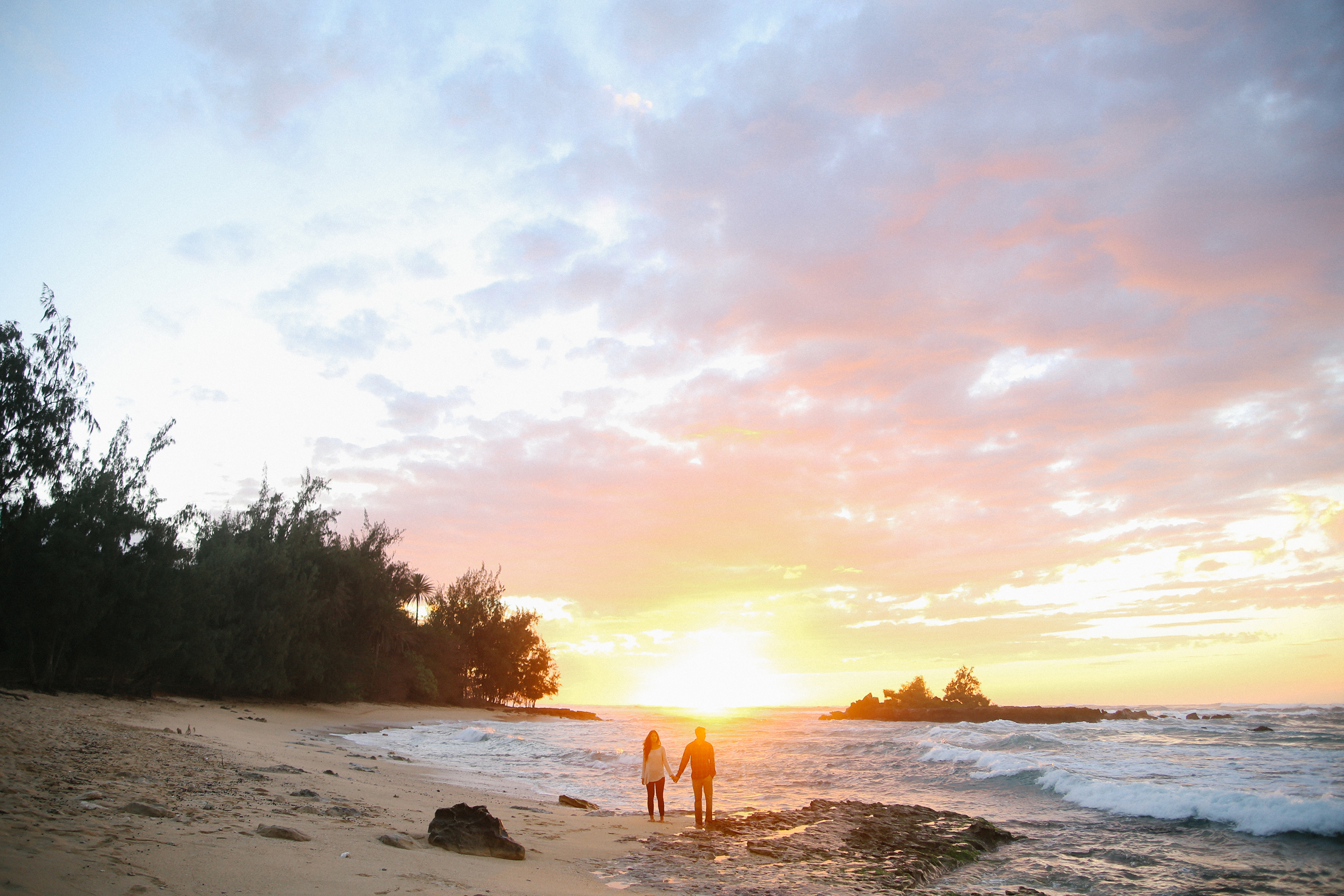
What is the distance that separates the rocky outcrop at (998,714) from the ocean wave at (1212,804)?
139ft

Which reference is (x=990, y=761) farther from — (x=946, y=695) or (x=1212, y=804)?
(x=946, y=695)

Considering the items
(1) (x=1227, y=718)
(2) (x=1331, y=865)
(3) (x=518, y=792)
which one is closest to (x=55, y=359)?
(3) (x=518, y=792)

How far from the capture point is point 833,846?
35.9ft

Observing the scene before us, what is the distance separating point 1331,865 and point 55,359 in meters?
33.6

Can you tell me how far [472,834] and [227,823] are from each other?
2.73 metres

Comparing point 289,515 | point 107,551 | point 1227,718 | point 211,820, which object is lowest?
point 1227,718

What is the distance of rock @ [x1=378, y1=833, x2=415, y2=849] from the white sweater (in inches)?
231

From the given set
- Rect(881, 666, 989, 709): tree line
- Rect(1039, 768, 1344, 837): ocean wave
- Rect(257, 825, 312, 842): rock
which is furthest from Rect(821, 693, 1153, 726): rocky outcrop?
Rect(257, 825, 312, 842): rock

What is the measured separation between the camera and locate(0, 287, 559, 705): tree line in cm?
2152

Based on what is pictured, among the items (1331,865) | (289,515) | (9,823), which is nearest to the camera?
(9,823)

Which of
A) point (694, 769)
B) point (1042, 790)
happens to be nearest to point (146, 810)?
point (694, 769)

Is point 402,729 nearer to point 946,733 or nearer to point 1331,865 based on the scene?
point 946,733

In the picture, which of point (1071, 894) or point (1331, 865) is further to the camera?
point (1331, 865)

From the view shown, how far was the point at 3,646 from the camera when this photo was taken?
2300 centimetres
